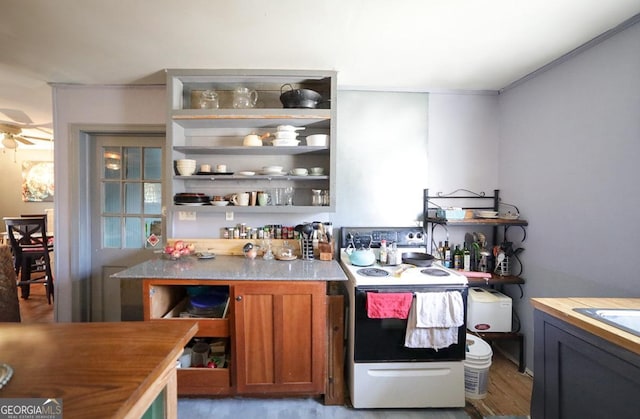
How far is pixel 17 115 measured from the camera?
3475mm

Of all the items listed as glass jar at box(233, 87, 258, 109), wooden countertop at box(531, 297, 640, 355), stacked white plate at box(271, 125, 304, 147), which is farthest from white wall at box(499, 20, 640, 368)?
glass jar at box(233, 87, 258, 109)

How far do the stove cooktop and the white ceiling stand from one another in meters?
1.54

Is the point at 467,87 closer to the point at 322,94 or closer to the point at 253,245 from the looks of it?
the point at 322,94

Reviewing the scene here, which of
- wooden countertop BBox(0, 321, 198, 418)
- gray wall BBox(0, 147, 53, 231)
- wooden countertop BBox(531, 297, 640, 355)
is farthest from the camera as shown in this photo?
gray wall BBox(0, 147, 53, 231)

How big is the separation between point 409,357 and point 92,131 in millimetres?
3209

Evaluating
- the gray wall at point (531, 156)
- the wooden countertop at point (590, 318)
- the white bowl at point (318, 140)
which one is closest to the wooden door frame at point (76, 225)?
the gray wall at point (531, 156)

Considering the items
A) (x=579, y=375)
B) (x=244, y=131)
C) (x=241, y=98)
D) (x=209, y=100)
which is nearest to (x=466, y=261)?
(x=579, y=375)

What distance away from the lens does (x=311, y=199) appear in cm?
245

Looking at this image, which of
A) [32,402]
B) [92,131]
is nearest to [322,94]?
[92,131]

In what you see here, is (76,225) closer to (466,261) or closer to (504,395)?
(466,261)

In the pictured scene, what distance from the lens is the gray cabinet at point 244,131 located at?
2.17m

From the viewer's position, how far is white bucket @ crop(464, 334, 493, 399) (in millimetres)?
1919

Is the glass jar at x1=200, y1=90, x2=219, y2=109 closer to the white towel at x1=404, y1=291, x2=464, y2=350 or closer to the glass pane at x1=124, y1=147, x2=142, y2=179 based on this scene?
the glass pane at x1=124, y1=147, x2=142, y2=179

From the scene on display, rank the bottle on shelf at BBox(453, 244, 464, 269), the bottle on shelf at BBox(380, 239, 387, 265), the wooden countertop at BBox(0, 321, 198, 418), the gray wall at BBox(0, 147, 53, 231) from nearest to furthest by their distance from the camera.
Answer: the wooden countertop at BBox(0, 321, 198, 418) → the bottle on shelf at BBox(380, 239, 387, 265) → the bottle on shelf at BBox(453, 244, 464, 269) → the gray wall at BBox(0, 147, 53, 231)
